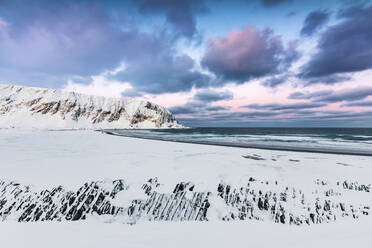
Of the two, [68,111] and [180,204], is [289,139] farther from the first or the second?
[68,111]

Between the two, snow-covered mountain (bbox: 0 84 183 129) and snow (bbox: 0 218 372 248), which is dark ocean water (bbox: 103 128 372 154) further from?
snow-covered mountain (bbox: 0 84 183 129)

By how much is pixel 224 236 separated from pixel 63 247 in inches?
134

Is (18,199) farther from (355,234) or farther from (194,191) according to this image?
(355,234)

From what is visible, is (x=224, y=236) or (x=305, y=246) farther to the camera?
(x=224, y=236)

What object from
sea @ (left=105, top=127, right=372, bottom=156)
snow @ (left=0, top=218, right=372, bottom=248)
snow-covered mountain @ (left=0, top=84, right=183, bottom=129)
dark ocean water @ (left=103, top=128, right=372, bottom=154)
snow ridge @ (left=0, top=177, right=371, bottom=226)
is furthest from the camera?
snow-covered mountain @ (left=0, top=84, right=183, bottom=129)

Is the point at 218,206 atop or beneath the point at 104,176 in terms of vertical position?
beneath

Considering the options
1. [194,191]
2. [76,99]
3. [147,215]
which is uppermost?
[76,99]

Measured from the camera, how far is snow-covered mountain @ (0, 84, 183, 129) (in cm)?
10044

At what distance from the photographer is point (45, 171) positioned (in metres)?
6.64

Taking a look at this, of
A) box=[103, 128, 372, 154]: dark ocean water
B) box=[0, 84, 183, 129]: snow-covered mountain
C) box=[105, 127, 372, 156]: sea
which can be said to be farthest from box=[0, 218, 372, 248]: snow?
box=[0, 84, 183, 129]: snow-covered mountain

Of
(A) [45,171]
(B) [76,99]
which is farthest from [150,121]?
(A) [45,171]

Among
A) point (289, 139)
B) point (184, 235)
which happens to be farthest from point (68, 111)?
point (184, 235)

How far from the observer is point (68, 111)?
11188cm

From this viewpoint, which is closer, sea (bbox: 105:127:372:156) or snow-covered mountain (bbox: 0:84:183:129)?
sea (bbox: 105:127:372:156)
